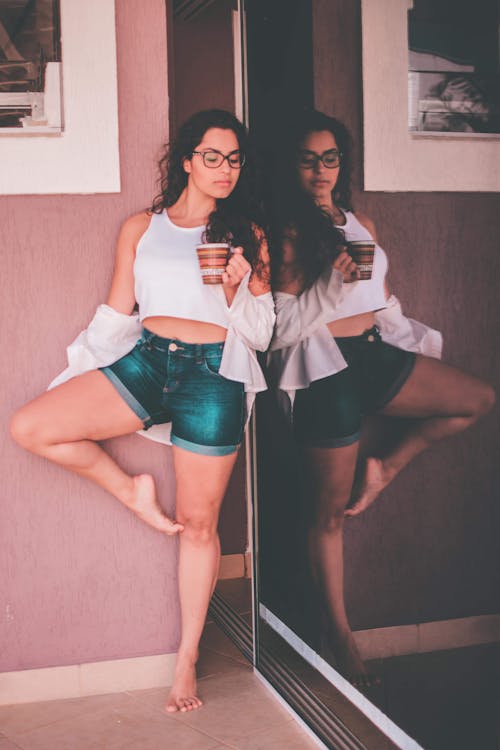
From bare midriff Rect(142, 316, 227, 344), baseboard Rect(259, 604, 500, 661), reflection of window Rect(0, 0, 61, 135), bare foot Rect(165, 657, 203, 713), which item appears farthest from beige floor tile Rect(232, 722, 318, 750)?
reflection of window Rect(0, 0, 61, 135)

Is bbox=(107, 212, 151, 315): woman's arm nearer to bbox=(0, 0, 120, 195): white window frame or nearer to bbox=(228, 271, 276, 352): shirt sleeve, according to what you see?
bbox=(0, 0, 120, 195): white window frame

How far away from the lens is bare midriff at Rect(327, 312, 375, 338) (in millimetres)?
1767

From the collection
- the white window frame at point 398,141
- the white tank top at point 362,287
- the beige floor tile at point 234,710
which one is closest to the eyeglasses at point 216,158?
the white tank top at point 362,287

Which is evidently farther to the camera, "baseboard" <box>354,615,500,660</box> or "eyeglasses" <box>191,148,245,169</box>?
"eyeglasses" <box>191,148,245,169</box>

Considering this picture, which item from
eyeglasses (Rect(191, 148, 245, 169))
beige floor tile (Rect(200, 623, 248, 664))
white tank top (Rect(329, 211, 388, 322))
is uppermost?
eyeglasses (Rect(191, 148, 245, 169))

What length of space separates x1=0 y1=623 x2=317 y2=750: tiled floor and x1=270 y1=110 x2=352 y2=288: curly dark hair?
138cm

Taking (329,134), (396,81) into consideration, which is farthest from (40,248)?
(396,81)

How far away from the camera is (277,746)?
2.37 m

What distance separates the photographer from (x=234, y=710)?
2.60m

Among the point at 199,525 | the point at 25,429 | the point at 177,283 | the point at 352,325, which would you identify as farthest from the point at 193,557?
the point at 352,325

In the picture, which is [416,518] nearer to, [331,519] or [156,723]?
[331,519]

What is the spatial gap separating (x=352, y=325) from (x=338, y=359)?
0.11 m

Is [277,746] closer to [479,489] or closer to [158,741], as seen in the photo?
[158,741]

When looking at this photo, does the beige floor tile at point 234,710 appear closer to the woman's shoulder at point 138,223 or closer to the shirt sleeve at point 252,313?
the shirt sleeve at point 252,313
